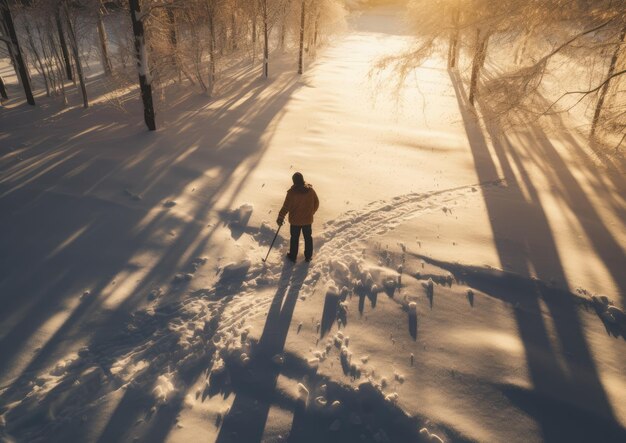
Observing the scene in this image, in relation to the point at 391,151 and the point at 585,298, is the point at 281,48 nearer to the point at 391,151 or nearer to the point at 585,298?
the point at 391,151

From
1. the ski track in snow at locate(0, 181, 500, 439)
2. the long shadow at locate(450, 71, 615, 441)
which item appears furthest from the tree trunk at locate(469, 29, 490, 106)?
the ski track in snow at locate(0, 181, 500, 439)

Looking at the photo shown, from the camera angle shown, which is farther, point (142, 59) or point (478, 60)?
point (478, 60)

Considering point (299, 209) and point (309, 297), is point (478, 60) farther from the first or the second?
point (309, 297)

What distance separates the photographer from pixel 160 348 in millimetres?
4363

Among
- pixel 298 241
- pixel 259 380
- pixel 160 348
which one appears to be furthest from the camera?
pixel 298 241

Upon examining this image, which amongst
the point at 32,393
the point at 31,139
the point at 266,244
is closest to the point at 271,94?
the point at 31,139

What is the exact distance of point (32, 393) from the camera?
3777 mm

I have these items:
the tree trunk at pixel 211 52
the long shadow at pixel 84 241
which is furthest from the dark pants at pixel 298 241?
the tree trunk at pixel 211 52

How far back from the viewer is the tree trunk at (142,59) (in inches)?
397

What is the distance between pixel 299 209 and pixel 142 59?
8.43 metres

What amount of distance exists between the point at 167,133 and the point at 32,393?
915cm

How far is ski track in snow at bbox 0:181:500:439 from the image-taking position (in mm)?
3727

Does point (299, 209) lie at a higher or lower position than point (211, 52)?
lower

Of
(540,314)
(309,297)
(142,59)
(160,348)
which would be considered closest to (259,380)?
(160,348)
